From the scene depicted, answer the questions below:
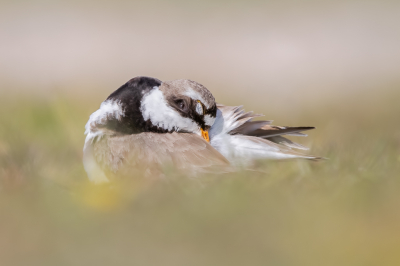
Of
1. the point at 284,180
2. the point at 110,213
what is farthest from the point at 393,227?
the point at 110,213

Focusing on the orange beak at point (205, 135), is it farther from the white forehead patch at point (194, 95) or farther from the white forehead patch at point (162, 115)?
the white forehead patch at point (194, 95)

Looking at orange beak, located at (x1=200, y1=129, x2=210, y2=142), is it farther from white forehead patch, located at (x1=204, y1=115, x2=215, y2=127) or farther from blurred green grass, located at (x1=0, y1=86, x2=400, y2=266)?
blurred green grass, located at (x1=0, y1=86, x2=400, y2=266)

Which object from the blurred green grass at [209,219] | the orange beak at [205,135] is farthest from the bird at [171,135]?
the blurred green grass at [209,219]

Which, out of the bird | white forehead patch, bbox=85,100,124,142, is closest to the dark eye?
the bird

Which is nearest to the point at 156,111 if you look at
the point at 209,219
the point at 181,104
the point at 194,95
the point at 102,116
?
the point at 181,104

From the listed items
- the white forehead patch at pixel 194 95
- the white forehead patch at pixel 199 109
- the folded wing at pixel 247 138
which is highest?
the white forehead patch at pixel 194 95

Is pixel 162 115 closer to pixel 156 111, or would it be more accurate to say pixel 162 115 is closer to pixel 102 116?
pixel 156 111

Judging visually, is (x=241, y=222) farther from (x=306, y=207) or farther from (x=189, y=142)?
(x=189, y=142)

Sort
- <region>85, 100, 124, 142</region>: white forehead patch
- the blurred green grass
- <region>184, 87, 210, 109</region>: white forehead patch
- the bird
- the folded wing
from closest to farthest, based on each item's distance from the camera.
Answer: the blurred green grass
the bird
the folded wing
<region>85, 100, 124, 142</region>: white forehead patch
<region>184, 87, 210, 109</region>: white forehead patch
